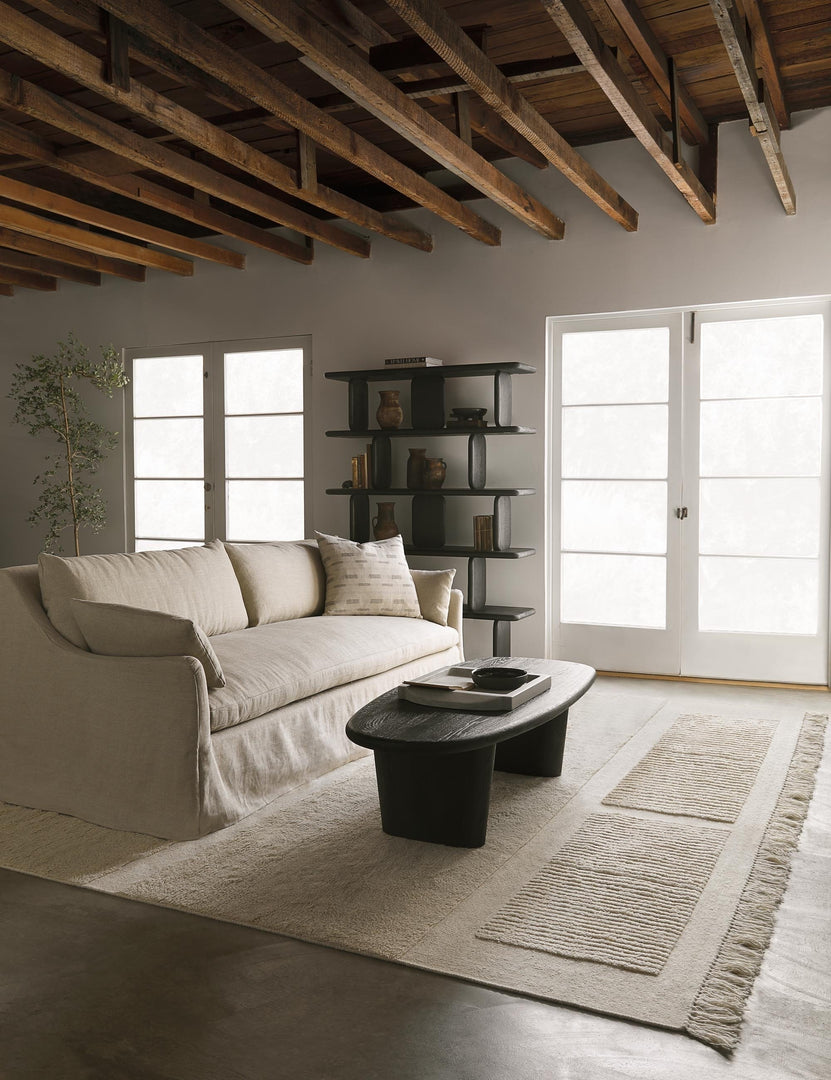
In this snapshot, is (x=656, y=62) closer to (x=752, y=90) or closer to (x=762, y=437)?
(x=752, y=90)

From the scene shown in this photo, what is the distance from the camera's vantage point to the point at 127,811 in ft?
9.77

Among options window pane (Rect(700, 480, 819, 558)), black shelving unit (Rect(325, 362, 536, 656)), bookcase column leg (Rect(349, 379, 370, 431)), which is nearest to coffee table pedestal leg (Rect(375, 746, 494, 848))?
black shelving unit (Rect(325, 362, 536, 656))

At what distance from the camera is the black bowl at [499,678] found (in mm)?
3172

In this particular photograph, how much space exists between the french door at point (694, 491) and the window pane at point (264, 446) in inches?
70.6

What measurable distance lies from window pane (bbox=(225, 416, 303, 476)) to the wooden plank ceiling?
1122 millimetres

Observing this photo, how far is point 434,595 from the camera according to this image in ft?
15.5

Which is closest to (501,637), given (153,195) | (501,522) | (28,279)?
(501,522)

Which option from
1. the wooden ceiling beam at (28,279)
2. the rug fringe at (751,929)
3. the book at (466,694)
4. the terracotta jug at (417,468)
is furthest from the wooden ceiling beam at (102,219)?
the rug fringe at (751,929)

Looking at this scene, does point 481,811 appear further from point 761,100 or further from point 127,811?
point 761,100

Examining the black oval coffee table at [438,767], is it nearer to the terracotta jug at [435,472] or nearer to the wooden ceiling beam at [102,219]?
the terracotta jug at [435,472]

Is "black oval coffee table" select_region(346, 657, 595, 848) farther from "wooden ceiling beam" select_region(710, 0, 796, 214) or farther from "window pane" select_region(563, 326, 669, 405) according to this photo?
"window pane" select_region(563, 326, 669, 405)

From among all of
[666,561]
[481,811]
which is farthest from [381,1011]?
[666,561]

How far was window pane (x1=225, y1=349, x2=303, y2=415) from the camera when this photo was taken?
634 cm

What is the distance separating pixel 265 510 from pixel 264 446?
0.44 meters
